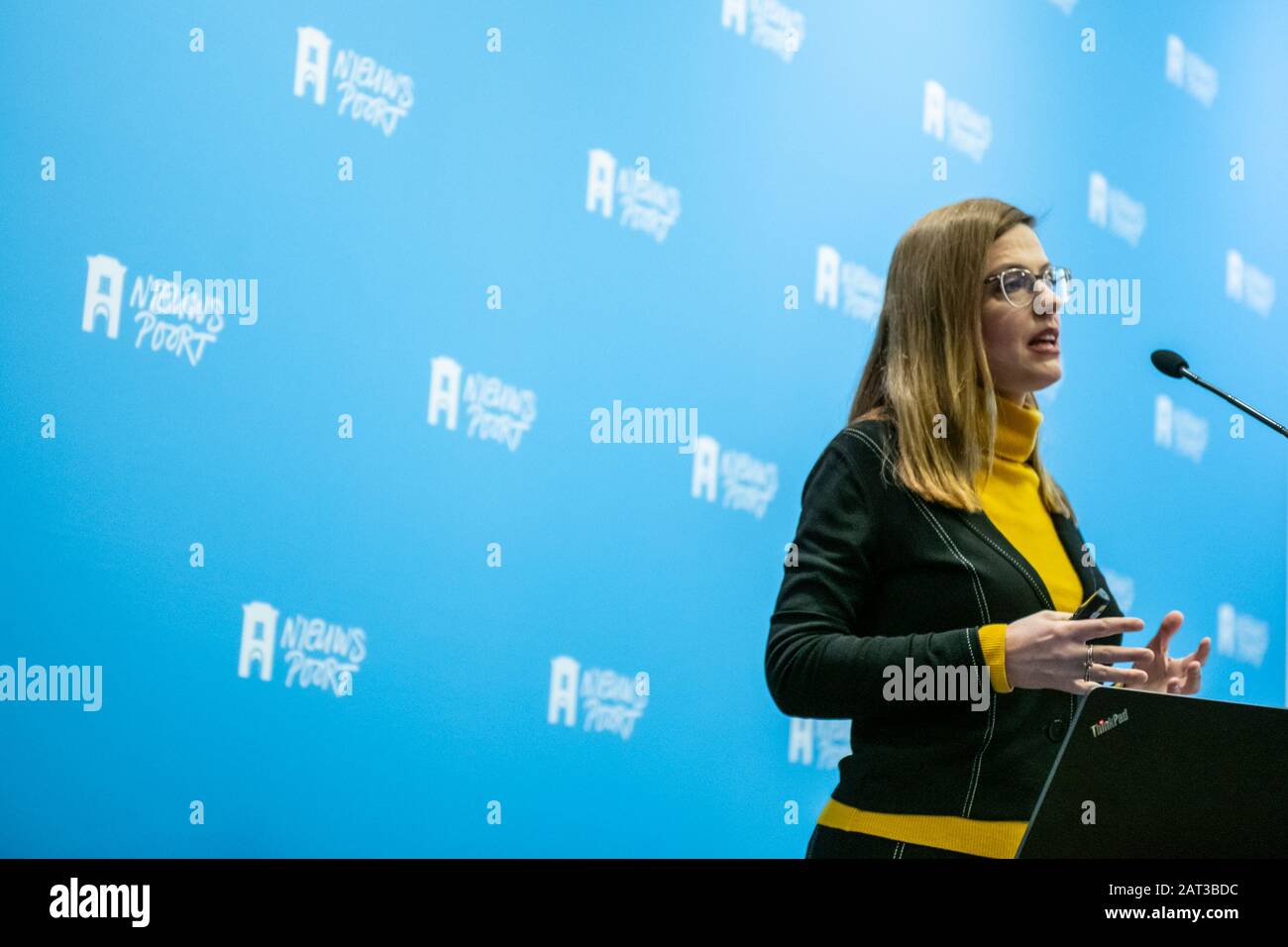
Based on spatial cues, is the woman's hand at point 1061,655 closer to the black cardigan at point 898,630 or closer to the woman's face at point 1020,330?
the black cardigan at point 898,630

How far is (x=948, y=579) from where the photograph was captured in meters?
1.36

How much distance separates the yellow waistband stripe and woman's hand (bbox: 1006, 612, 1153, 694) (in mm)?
192

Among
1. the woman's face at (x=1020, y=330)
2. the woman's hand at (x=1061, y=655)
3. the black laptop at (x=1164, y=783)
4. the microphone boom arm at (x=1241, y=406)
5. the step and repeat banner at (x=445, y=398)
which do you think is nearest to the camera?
the black laptop at (x=1164, y=783)

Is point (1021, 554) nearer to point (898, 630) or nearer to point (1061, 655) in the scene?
point (898, 630)

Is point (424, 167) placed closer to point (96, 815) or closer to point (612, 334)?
point (612, 334)

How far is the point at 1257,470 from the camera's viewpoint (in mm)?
3240

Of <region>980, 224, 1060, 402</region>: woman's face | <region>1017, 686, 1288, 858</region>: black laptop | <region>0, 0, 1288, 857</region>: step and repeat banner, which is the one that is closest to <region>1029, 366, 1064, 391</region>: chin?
<region>980, 224, 1060, 402</region>: woman's face

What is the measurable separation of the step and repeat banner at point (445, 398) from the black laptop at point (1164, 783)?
1.98 m

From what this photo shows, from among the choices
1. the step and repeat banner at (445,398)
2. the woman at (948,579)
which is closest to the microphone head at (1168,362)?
the woman at (948,579)

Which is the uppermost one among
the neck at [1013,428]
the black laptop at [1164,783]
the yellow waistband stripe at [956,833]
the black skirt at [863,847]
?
the neck at [1013,428]

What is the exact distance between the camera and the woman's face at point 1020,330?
1520 mm

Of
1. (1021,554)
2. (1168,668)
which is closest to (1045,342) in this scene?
(1021,554)

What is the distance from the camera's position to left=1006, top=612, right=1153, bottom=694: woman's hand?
3.62ft
